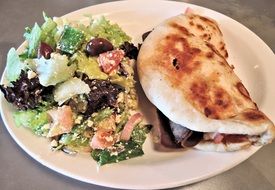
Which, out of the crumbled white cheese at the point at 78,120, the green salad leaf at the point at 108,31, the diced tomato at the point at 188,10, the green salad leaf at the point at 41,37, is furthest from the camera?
the diced tomato at the point at 188,10

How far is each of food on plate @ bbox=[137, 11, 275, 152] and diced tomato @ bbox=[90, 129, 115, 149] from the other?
199 millimetres

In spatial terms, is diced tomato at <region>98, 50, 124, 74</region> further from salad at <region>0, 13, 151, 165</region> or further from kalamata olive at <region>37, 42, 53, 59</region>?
kalamata olive at <region>37, 42, 53, 59</region>

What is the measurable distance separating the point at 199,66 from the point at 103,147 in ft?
1.50

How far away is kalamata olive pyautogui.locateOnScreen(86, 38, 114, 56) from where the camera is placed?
1.55 meters

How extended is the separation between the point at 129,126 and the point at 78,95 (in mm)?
216

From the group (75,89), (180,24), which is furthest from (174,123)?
(180,24)

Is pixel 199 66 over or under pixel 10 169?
over

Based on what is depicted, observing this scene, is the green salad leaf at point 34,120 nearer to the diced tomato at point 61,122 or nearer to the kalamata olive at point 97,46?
the diced tomato at point 61,122

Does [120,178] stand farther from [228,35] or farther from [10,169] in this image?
[228,35]

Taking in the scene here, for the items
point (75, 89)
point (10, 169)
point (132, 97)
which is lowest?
point (10, 169)

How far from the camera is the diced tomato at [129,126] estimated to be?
58.6 inches

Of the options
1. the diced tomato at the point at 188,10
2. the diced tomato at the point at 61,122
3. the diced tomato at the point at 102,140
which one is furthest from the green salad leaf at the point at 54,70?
the diced tomato at the point at 188,10

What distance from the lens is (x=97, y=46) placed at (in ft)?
5.09

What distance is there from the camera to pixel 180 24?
1709 millimetres
